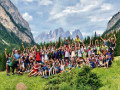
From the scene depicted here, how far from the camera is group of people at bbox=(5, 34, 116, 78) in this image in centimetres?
1669

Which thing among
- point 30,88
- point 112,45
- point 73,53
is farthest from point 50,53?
point 112,45

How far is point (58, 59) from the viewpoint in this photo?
63.5 feet

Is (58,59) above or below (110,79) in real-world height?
above

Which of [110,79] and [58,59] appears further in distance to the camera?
A: [58,59]

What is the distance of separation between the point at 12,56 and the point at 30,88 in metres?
7.02

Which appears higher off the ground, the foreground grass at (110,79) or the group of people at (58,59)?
the group of people at (58,59)

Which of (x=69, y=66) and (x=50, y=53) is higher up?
(x=50, y=53)

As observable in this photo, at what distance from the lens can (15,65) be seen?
1777cm

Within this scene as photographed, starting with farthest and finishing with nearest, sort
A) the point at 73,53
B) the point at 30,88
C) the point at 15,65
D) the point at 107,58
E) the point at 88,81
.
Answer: the point at 73,53 → the point at 15,65 → the point at 107,58 → the point at 30,88 → the point at 88,81

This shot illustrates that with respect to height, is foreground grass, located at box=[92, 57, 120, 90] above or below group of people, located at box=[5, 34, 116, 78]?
below

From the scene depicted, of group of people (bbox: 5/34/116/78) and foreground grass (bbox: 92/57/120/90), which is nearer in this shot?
foreground grass (bbox: 92/57/120/90)

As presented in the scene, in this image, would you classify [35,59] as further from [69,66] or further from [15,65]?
[69,66]

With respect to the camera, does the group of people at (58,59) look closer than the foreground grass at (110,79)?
No

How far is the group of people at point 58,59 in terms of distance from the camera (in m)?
16.7
